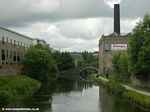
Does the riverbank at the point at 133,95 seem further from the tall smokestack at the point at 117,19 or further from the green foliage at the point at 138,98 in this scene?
the tall smokestack at the point at 117,19

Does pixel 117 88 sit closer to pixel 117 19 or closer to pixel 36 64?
pixel 36 64

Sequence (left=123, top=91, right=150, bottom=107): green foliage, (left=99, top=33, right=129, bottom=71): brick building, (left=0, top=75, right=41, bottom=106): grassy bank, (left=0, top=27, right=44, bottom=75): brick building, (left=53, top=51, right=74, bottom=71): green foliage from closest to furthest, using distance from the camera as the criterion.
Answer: (left=123, top=91, right=150, bottom=107): green foliage, (left=0, top=75, right=41, bottom=106): grassy bank, (left=0, top=27, right=44, bottom=75): brick building, (left=99, top=33, right=129, bottom=71): brick building, (left=53, top=51, right=74, bottom=71): green foliage

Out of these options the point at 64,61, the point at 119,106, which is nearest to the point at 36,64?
the point at 119,106

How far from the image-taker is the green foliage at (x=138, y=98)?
48.7 metres

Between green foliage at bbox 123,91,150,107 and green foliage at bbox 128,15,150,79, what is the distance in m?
4.37

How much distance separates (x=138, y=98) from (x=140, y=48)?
1155 cm

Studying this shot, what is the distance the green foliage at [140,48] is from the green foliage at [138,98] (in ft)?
14.3

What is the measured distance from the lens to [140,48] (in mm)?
62188

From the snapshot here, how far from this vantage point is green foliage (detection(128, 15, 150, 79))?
60.6m

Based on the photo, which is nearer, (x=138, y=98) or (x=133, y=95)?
(x=138, y=98)

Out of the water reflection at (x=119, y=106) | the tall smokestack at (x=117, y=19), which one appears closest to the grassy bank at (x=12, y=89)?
the water reflection at (x=119, y=106)

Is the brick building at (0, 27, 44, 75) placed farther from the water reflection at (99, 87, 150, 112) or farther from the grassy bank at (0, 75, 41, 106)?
the water reflection at (99, 87, 150, 112)

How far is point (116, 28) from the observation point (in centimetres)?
14175

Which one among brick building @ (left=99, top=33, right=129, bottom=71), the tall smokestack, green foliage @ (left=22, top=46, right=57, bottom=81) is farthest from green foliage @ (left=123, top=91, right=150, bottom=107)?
the tall smokestack
